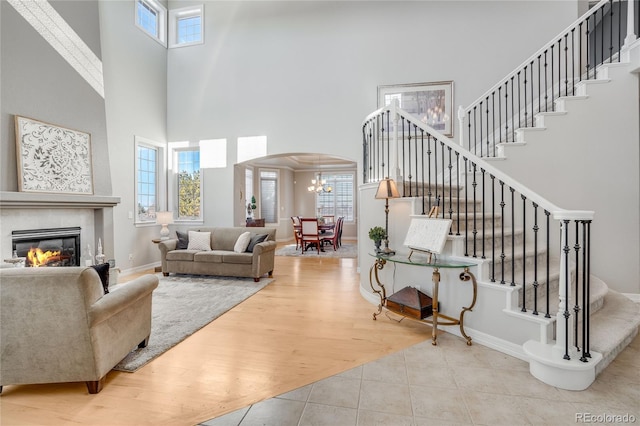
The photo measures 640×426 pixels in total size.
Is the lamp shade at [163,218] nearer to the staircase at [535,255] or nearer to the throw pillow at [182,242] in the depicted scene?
the throw pillow at [182,242]

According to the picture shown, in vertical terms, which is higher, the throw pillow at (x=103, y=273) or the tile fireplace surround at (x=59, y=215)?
the tile fireplace surround at (x=59, y=215)

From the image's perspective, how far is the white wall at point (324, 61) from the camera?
5.45 m

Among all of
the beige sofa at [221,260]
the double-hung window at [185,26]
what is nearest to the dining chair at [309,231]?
the beige sofa at [221,260]

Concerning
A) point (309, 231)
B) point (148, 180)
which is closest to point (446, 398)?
point (309, 231)

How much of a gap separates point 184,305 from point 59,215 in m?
2.28

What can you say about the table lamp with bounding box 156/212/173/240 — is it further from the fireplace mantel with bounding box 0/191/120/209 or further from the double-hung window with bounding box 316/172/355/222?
the double-hung window with bounding box 316/172/355/222

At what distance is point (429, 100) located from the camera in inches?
222

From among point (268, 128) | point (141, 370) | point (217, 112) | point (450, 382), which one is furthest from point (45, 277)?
point (217, 112)

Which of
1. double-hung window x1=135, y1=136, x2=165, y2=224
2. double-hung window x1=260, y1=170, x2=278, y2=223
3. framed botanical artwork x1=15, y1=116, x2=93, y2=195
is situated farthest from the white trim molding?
double-hung window x1=260, y1=170, x2=278, y2=223

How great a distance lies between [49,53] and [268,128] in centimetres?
347

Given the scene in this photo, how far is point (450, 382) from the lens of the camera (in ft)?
7.04

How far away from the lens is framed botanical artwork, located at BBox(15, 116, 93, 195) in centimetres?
363

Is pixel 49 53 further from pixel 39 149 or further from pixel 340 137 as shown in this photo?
pixel 340 137

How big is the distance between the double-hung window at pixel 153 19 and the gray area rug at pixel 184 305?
508 centimetres
